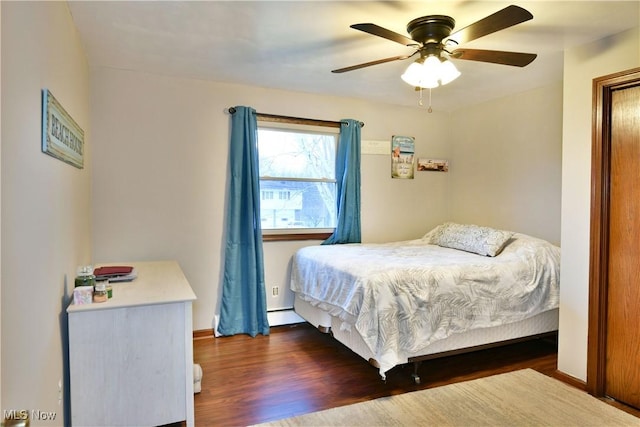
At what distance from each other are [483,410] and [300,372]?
4.29ft

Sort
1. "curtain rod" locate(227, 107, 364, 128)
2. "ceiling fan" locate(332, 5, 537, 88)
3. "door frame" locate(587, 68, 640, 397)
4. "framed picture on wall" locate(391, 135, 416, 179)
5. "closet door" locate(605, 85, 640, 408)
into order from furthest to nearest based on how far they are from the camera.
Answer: "framed picture on wall" locate(391, 135, 416, 179)
"curtain rod" locate(227, 107, 364, 128)
"door frame" locate(587, 68, 640, 397)
"closet door" locate(605, 85, 640, 408)
"ceiling fan" locate(332, 5, 537, 88)

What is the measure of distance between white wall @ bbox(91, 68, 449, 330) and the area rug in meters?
1.96

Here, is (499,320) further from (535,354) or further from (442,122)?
(442,122)

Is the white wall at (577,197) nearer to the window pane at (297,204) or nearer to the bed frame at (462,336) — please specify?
the bed frame at (462,336)

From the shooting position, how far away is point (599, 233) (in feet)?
8.12

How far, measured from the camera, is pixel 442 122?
4695 millimetres

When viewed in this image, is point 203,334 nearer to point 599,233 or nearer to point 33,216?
point 33,216

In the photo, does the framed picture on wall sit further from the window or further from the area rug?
the area rug

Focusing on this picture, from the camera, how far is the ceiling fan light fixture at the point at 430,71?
2258 millimetres

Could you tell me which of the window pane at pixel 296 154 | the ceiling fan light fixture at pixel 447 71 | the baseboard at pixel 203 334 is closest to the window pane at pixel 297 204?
the window pane at pixel 296 154

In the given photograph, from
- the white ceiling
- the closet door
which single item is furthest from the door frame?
the white ceiling

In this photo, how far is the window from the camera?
386 cm

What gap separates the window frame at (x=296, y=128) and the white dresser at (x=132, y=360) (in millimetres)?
1836

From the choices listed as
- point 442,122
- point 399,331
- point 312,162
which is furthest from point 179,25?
point 442,122
